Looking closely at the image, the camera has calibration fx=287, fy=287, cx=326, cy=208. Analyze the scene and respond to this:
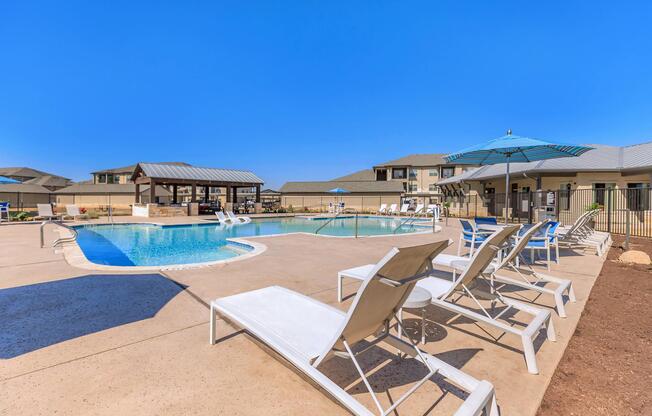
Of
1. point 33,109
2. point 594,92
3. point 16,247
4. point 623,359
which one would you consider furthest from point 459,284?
point 33,109

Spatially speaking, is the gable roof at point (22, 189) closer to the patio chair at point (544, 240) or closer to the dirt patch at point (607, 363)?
the patio chair at point (544, 240)

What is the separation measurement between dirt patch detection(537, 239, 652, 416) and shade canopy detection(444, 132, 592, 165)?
125 inches

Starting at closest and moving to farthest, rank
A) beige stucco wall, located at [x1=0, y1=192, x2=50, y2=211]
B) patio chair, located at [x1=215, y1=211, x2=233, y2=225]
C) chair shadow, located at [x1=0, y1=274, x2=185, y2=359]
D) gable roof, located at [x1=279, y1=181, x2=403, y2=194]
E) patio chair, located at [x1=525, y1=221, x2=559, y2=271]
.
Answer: chair shadow, located at [x1=0, y1=274, x2=185, y2=359] → patio chair, located at [x1=525, y1=221, x2=559, y2=271] → patio chair, located at [x1=215, y1=211, x2=233, y2=225] → beige stucco wall, located at [x1=0, y1=192, x2=50, y2=211] → gable roof, located at [x1=279, y1=181, x2=403, y2=194]

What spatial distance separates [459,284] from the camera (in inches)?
102

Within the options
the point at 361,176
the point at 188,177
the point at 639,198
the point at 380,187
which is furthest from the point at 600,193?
the point at 361,176

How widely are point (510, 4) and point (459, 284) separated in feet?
47.5

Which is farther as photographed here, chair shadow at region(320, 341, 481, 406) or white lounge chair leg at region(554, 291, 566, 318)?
white lounge chair leg at region(554, 291, 566, 318)

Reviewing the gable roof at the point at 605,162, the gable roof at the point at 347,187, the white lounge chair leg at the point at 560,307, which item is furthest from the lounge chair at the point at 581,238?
the gable roof at the point at 347,187

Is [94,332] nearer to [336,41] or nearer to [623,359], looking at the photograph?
[623,359]

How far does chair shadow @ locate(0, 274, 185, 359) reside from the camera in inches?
101

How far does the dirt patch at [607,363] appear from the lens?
177 cm

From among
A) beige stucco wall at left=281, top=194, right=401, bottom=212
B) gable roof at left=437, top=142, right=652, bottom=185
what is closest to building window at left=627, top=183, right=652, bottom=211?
gable roof at left=437, top=142, right=652, bottom=185

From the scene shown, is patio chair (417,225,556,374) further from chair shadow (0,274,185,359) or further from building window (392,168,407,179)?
building window (392,168,407,179)

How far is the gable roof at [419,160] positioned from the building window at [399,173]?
1116 millimetres
